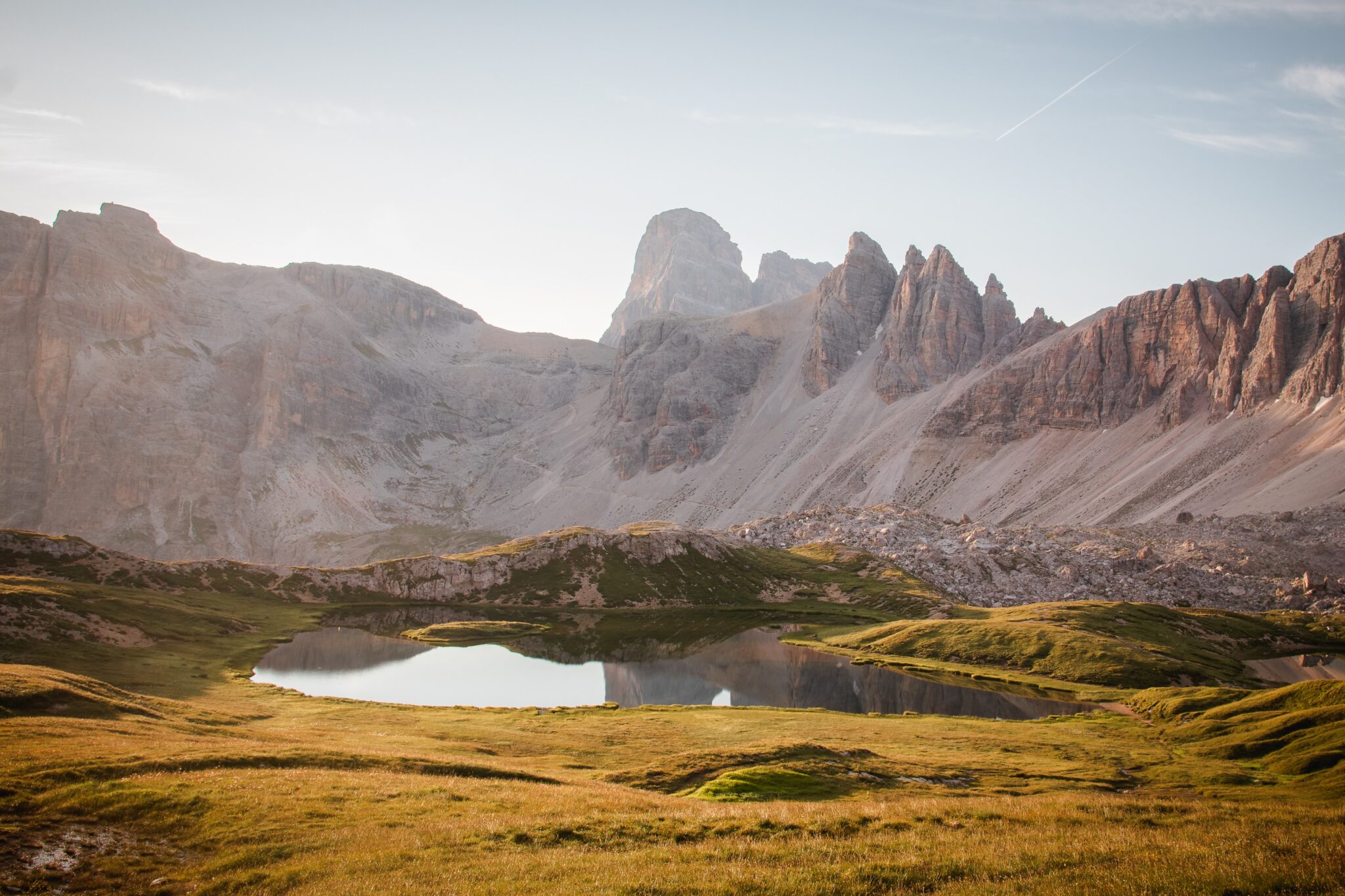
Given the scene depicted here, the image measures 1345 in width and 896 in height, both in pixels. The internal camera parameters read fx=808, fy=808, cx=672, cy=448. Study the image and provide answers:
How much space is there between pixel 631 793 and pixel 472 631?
230 feet

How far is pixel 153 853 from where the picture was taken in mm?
20156

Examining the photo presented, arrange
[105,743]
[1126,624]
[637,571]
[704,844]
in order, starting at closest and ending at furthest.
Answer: [704,844] < [105,743] < [1126,624] < [637,571]

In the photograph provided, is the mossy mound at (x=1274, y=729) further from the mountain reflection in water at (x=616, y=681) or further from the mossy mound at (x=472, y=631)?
the mossy mound at (x=472, y=631)

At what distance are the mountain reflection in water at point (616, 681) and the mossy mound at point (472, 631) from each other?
3426 mm

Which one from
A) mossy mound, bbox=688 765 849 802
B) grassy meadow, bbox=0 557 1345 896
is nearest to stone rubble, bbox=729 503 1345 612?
grassy meadow, bbox=0 557 1345 896

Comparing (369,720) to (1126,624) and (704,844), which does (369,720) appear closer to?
(704,844)

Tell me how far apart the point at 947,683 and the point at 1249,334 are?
511ft

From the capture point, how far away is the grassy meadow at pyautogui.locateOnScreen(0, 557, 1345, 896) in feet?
61.2

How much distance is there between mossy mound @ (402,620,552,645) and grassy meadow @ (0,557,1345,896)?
93.1 ft

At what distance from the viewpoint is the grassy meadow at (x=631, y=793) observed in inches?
734

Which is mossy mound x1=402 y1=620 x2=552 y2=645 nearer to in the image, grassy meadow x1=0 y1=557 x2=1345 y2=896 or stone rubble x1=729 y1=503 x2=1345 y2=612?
grassy meadow x1=0 y1=557 x2=1345 y2=896

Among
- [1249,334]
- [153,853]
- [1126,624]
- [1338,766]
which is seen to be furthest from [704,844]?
[1249,334]

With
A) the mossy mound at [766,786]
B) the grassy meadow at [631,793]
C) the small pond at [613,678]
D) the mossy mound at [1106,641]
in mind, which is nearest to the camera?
the grassy meadow at [631,793]

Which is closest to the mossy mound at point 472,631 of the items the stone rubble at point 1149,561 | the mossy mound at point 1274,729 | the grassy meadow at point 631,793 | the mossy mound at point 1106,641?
the grassy meadow at point 631,793
